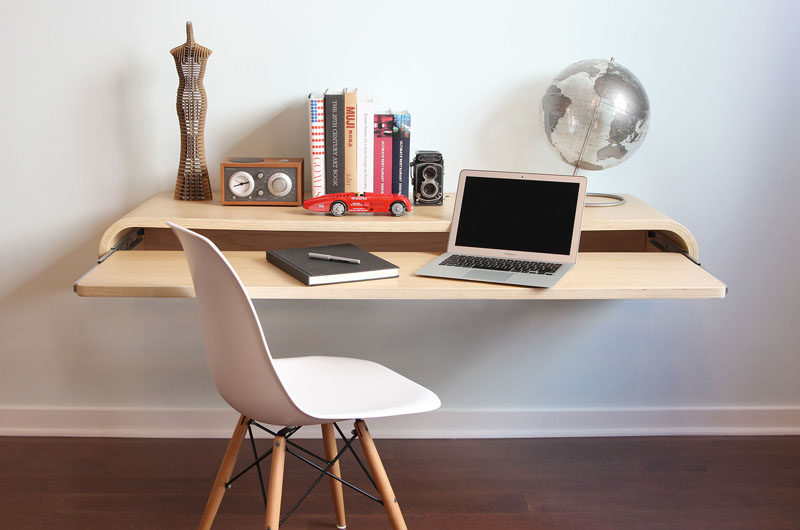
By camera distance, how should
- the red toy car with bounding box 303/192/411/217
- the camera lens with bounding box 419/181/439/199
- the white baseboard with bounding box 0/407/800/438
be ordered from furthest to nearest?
the white baseboard with bounding box 0/407/800/438 → the camera lens with bounding box 419/181/439/199 → the red toy car with bounding box 303/192/411/217

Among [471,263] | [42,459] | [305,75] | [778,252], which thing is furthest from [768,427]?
[42,459]

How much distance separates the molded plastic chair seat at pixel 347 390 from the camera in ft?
4.67

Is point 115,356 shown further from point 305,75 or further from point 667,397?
point 667,397

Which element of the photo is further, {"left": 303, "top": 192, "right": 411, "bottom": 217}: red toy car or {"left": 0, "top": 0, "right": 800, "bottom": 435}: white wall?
{"left": 0, "top": 0, "right": 800, "bottom": 435}: white wall

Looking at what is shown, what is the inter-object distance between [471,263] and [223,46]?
89 centimetres

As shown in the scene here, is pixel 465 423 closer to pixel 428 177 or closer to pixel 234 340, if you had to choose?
pixel 428 177

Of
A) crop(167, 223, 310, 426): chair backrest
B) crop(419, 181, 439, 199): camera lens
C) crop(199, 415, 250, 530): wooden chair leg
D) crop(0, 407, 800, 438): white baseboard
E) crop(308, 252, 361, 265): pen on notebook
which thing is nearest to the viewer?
crop(167, 223, 310, 426): chair backrest

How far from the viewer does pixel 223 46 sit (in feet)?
6.64

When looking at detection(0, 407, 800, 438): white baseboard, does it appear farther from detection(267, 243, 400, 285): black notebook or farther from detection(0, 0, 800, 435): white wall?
detection(267, 243, 400, 285): black notebook

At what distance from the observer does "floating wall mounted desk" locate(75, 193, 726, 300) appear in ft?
5.19

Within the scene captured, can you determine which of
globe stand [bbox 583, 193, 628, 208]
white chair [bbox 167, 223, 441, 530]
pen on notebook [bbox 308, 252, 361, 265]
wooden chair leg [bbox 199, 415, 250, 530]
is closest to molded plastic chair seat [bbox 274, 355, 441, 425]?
white chair [bbox 167, 223, 441, 530]

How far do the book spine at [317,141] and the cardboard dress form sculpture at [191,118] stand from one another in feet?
0.92

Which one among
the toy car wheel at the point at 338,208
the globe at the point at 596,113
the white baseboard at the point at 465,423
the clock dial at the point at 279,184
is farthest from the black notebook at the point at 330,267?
the white baseboard at the point at 465,423

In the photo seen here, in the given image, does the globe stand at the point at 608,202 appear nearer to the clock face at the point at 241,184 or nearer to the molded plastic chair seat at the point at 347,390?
the molded plastic chair seat at the point at 347,390
